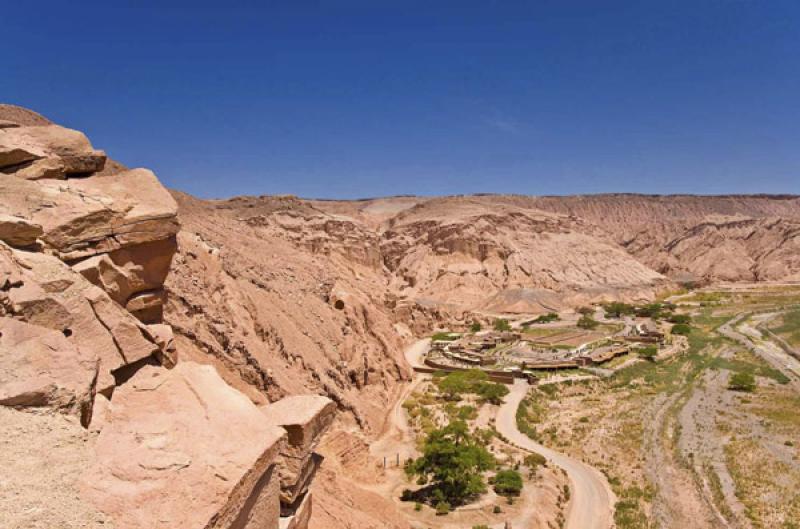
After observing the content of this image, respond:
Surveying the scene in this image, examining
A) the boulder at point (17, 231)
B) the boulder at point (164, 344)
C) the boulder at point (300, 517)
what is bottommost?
the boulder at point (300, 517)

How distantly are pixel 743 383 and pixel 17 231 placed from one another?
4835 cm

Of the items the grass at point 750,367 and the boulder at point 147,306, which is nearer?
the boulder at point 147,306

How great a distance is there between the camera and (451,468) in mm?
21734

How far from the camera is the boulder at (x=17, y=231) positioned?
7574 millimetres

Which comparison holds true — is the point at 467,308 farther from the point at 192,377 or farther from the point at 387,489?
the point at 192,377

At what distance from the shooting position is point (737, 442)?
2895 centimetres

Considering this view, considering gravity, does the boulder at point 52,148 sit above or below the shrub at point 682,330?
above

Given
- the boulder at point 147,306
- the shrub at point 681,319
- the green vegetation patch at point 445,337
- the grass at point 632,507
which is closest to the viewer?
the boulder at point 147,306

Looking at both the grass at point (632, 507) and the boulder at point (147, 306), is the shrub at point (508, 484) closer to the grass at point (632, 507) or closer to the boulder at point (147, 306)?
the grass at point (632, 507)

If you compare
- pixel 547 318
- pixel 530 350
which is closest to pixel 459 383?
pixel 530 350

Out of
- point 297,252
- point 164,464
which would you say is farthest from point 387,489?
point 297,252

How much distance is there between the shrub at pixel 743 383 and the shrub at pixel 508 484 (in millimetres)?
28711

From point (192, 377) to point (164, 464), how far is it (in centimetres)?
249

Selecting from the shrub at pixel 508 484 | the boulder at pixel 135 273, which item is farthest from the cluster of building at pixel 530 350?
the boulder at pixel 135 273
